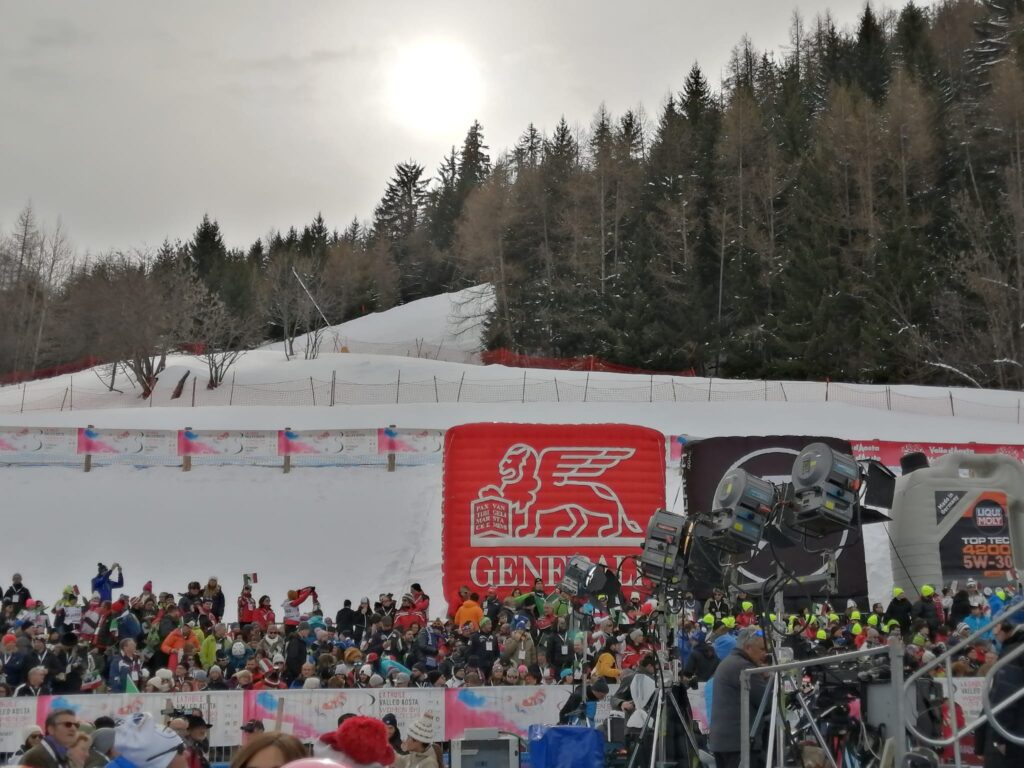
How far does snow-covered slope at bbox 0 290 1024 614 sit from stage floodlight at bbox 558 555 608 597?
10724 millimetres

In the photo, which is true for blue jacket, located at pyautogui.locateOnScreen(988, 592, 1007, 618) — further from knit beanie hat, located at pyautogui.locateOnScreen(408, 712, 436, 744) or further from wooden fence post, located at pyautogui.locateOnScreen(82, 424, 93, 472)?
wooden fence post, located at pyautogui.locateOnScreen(82, 424, 93, 472)

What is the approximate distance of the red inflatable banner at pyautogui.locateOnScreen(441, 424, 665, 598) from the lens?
62.8ft

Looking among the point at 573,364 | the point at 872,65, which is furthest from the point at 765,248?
the point at 872,65

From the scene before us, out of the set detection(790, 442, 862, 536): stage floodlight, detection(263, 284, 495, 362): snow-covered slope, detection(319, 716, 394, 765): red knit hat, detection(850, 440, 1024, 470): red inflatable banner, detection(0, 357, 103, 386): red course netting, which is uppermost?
detection(263, 284, 495, 362): snow-covered slope

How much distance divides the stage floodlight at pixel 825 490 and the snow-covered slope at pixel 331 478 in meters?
13.2

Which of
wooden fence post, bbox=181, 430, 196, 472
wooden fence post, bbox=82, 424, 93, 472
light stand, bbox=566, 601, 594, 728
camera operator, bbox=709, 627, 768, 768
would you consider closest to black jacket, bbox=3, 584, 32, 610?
light stand, bbox=566, 601, 594, 728

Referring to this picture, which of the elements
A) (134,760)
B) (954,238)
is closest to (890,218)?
(954,238)

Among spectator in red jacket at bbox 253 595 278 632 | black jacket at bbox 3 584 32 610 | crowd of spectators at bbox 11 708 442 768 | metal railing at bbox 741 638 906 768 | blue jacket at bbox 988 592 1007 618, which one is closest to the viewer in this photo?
crowd of spectators at bbox 11 708 442 768

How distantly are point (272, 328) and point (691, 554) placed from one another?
270ft

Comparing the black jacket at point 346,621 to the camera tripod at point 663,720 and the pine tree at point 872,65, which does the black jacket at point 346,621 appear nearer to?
the camera tripod at point 663,720

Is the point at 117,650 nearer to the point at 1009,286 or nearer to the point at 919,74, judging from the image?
the point at 1009,286

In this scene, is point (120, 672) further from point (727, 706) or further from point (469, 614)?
point (727, 706)

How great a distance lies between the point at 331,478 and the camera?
2845 centimetres

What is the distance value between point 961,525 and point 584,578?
9.10m
